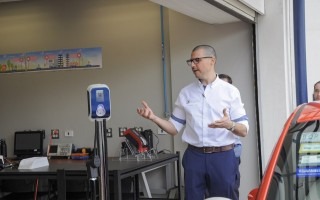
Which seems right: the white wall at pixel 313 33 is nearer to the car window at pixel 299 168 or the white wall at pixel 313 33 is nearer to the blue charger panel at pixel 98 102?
the blue charger panel at pixel 98 102

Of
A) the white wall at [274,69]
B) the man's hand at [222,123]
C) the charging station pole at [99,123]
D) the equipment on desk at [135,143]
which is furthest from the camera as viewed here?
the white wall at [274,69]

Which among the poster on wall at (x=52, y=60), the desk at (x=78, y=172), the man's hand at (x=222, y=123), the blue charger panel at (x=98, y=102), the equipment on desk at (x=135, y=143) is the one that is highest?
the poster on wall at (x=52, y=60)

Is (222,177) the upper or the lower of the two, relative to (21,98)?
lower

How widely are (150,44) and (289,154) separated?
416cm

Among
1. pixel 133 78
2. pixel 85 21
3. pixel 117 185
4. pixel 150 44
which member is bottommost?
pixel 117 185

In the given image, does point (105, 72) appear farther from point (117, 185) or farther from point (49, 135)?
point (117, 185)

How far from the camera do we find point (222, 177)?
286cm

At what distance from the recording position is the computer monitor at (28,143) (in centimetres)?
608

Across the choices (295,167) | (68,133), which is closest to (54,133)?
(68,133)

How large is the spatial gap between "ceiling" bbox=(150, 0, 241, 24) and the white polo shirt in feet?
3.82

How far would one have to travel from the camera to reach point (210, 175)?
2.88 meters

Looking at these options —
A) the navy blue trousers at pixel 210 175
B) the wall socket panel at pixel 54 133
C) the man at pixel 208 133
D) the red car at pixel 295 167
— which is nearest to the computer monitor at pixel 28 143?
the wall socket panel at pixel 54 133

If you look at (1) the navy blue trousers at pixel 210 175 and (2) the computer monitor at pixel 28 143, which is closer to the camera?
(1) the navy blue trousers at pixel 210 175

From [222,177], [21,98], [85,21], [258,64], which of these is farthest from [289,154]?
[21,98]
